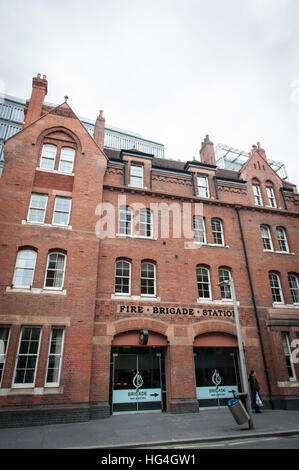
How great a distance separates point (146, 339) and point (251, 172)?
15291 mm

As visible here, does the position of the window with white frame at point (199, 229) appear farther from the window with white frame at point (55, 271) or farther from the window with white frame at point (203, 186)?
the window with white frame at point (55, 271)

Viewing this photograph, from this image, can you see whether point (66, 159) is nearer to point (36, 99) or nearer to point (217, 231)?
point (36, 99)

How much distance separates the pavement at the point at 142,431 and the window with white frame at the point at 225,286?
20.5ft

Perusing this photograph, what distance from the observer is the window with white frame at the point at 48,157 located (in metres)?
16.2

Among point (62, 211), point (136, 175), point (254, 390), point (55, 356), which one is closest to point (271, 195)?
point (136, 175)

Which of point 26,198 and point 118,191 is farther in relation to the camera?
point 118,191

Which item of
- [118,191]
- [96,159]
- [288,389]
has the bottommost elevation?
[288,389]

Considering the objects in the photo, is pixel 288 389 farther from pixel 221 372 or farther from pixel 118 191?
pixel 118 191

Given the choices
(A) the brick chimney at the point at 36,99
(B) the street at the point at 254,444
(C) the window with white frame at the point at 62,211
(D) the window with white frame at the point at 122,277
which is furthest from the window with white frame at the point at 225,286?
(A) the brick chimney at the point at 36,99

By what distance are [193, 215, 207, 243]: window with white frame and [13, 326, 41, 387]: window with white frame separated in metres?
10.7

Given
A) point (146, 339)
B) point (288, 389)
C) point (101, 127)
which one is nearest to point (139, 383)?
point (146, 339)

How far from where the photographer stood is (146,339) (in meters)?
14.0

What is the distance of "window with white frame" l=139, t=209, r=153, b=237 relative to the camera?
17.0 meters

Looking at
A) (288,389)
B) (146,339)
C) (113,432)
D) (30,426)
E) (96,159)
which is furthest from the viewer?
(96,159)
